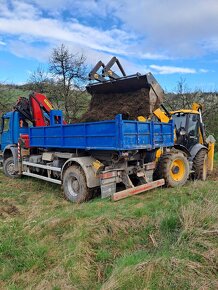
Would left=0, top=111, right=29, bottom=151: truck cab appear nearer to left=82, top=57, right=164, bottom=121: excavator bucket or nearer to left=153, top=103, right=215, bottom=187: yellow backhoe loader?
left=82, top=57, right=164, bottom=121: excavator bucket

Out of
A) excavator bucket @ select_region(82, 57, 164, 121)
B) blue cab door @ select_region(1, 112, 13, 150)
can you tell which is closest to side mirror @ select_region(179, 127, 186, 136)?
excavator bucket @ select_region(82, 57, 164, 121)

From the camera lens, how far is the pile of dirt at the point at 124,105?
24.7ft

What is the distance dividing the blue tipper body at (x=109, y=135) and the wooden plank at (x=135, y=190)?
85 centimetres

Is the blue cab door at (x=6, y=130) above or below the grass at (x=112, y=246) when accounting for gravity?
above

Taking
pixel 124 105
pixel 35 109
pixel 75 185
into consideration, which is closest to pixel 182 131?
pixel 124 105

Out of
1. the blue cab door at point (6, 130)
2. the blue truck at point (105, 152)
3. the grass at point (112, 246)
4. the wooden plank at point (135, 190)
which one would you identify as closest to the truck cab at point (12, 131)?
the blue cab door at point (6, 130)

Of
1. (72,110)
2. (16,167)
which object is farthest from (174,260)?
(72,110)

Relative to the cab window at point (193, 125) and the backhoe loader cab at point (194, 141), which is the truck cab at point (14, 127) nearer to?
the backhoe loader cab at point (194, 141)

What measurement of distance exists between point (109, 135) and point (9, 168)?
16.4ft

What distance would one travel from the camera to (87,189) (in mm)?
6441

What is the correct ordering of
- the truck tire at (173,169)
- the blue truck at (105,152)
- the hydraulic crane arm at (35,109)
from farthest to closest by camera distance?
the hydraulic crane arm at (35,109), the truck tire at (173,169), the blue truck at (105,152)

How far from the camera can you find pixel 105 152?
661 centimetres

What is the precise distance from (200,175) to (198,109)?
2.38 m

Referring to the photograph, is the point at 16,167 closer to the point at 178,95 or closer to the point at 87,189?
the point at 87,189
